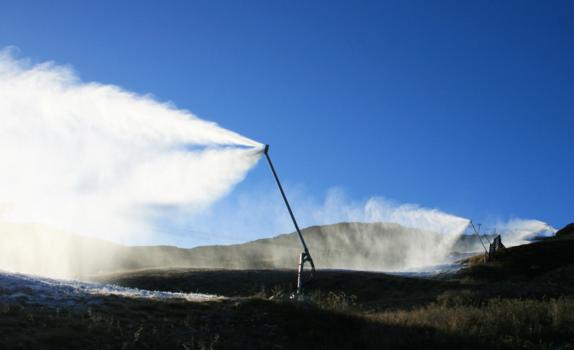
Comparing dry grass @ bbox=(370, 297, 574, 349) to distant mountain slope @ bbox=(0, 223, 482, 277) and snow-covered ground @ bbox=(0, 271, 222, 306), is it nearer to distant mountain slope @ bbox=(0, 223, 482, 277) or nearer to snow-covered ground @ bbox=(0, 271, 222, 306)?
snow-covered ground @ bbox=(0, 271, 222, 306)

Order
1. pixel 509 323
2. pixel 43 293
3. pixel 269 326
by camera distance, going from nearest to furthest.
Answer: pixel 509 323, pixel 269 326, pixel 43 293

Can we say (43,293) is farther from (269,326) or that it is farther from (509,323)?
(509,323)

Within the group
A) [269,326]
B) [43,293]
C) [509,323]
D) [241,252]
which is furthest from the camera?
[241,252]

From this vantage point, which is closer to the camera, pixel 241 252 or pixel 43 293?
pixel 43 293

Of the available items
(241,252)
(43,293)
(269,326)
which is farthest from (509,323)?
(241,252)

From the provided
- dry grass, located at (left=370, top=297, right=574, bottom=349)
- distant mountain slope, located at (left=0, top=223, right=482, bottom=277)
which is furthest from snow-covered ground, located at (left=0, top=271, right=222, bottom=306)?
distant mountain slope, located at (left=0, top=223, right=482, bottom=277)

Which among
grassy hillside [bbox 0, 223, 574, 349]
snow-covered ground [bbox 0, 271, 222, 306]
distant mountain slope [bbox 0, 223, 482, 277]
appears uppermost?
distant mountain slope [bbox 0, 223, 482, 277]

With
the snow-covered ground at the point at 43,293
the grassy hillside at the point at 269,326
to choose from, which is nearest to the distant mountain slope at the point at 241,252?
the snow-covered ground at the point at 43,293

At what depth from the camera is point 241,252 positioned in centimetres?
12131

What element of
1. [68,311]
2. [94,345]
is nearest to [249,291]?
[68,311]

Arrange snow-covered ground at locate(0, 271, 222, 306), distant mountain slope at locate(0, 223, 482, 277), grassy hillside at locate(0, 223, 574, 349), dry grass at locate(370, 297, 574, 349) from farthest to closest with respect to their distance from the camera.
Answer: distant mountain slope at locate(0, 223, 482, 277) → snow-covered ground at locate(0, 271, 222, 306) → dry grass at locate(370, 297, 574, 349) → grassy hillside at locate(0, 223, 574, 349)

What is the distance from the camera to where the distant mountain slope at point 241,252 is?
68062 mm

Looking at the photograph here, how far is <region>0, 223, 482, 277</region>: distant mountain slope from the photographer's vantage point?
223 feet

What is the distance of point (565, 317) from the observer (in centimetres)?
1659
